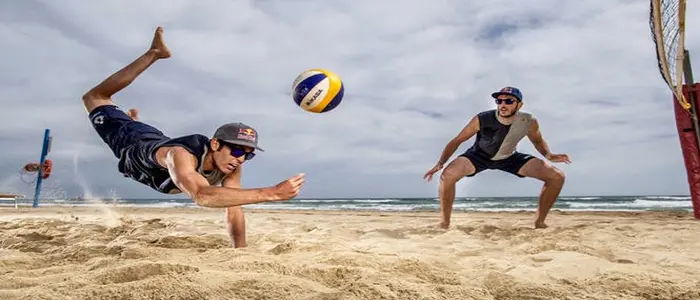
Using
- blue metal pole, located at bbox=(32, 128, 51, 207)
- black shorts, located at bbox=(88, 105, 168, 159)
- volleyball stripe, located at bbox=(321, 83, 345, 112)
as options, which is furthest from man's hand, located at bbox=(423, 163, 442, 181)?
blue metal pole, located at bbox=(32, 128, 51, 207)

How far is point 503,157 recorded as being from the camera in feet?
17.2

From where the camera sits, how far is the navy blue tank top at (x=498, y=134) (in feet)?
16.7

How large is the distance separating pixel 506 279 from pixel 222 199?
67.0 inches

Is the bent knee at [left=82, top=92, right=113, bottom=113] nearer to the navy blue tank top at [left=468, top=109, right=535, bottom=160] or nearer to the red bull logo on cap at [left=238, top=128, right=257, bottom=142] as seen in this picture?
the red bull logo on cap at [left=238, top=128, right=257, bottom=142]

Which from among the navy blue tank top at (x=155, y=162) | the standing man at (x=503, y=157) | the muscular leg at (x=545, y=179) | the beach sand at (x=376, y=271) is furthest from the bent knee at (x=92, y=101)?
the muscular leg at (x=545, y=179)

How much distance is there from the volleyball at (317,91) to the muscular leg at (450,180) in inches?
64.6

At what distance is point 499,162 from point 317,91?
8.10ft

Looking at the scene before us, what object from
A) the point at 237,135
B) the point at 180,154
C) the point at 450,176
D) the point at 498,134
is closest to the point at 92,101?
the point at 180,154

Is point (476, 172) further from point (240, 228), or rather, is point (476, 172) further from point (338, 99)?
point (240, 228)

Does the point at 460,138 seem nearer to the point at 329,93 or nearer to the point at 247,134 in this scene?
the point at 329,93

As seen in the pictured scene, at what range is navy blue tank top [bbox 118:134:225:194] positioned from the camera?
318cm

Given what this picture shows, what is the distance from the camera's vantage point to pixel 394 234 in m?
4.68

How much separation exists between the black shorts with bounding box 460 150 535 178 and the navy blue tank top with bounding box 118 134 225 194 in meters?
3.08

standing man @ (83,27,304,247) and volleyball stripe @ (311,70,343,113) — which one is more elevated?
volleyball stripe @ (311,70,343,113)
